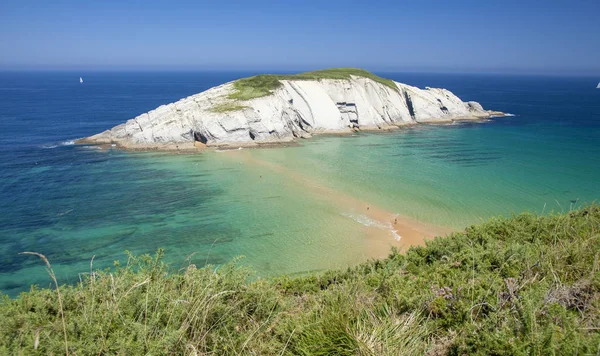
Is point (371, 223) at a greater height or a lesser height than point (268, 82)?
lesser

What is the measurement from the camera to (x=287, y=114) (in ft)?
159

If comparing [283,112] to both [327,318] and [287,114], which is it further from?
[327,318]

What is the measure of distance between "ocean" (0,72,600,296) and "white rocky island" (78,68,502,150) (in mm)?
4538

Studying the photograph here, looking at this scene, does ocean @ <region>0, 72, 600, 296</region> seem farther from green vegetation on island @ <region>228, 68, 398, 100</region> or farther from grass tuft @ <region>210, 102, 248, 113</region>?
green vegetation on island @ <region>228, 68, 398, 100</region>

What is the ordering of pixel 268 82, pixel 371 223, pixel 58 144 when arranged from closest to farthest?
pixel 371 223 → pixel 58 144 → pixel 268 82

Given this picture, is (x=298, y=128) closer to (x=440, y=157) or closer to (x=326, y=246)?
(x=440, y=157)

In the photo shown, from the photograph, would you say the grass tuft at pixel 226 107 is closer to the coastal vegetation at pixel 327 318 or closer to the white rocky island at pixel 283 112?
the white rocky island at pixel 283 112

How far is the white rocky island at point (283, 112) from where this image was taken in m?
41.8

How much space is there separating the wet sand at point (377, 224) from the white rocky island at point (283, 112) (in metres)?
17.9

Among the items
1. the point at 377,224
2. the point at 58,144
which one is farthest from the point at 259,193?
the point at 58,144

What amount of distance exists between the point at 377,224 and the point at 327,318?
17.2 m

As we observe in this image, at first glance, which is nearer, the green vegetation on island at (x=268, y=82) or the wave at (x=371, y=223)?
the wave at (x=371, y=223)

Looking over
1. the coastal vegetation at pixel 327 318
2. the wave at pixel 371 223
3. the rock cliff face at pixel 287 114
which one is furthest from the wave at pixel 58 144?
the coastal vegetation at pixel 327 318

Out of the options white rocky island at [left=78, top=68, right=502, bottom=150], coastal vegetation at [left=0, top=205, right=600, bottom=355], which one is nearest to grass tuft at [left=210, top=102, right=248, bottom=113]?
white rocky island at [left=78, top=68, right=502, bottom=150]
